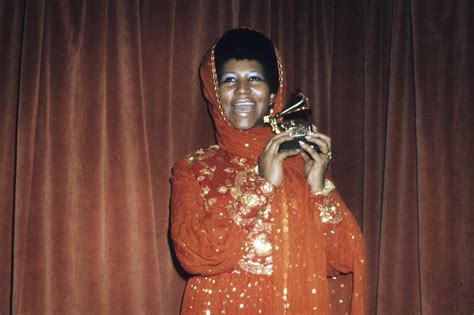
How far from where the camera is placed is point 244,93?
1.29 metres

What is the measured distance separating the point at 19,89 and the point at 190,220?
74 centimetres

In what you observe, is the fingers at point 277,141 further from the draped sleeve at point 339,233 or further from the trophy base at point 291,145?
the draped sleeve at point 339,233

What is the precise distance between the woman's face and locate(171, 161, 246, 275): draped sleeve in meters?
0.35

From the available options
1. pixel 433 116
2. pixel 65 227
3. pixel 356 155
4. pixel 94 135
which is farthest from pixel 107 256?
pixel 433 116

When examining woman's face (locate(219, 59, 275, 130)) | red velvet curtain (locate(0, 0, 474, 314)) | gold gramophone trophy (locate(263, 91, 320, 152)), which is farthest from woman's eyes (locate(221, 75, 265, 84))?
red velvet curtain (locate(0, 0, 474, 314))

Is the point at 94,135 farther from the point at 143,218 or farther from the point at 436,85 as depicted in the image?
the point at 436,85

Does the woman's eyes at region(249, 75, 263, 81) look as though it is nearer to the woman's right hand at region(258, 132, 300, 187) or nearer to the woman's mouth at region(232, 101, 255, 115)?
the woman's mouth at region(232, 101, 255, 115)

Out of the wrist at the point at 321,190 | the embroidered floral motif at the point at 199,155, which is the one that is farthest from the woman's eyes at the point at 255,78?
the wrist at the point at 321,190

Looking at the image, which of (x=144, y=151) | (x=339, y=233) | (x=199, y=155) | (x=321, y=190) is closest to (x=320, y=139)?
(x=321, y=190)

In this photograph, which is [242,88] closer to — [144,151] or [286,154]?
[286,154]

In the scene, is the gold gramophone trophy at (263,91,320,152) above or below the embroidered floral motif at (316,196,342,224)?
above

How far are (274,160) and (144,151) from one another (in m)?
0.52

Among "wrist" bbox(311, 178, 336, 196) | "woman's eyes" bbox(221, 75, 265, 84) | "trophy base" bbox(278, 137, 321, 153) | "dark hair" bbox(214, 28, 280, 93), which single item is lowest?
"wrist" bbox(311, 178, 336, 196)

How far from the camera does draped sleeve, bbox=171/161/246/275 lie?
40.2 inches
